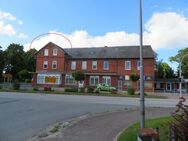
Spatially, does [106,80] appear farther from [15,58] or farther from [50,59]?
[15,58]

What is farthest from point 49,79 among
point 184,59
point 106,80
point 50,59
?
point 184,59

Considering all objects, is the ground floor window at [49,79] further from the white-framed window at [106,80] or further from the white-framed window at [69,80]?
the white-framed window at [106,80]

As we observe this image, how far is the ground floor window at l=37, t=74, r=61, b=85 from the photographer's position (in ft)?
197

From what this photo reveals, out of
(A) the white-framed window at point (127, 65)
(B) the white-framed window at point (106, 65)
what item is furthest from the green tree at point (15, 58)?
(A) the white-framed window at point (127, 65)

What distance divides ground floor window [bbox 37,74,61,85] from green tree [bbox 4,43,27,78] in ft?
85.1

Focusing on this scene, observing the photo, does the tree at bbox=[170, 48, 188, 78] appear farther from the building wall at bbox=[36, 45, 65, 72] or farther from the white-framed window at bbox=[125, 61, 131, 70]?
the building wall at bbox=[36, 45, 65, 72]

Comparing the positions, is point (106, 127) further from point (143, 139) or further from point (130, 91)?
point (130, 91)

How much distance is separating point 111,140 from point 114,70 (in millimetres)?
48154

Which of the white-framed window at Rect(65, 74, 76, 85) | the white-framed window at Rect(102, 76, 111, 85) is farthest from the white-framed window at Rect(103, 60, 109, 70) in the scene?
the white-framed window at Rect(65, 74, 76, 85)

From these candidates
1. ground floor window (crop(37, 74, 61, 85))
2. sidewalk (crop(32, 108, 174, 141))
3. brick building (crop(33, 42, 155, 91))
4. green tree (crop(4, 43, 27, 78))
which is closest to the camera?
sidewalk (crop(32, 108, 174, 141))

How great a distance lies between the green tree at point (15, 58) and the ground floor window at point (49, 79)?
2594 cm

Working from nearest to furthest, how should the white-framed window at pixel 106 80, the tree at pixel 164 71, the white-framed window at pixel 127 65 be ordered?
the white-framed window at pixel 127 65 < the white-framed window at pixel 106 80 < the tree at pixel 164 71

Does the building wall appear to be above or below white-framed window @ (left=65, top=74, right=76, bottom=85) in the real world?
above

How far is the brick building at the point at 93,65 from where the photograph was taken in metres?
55.7
